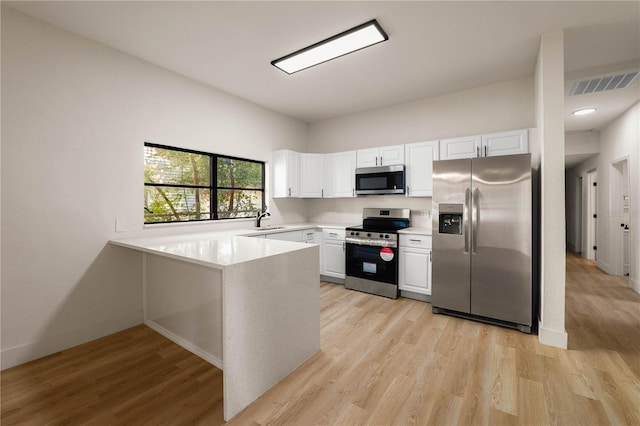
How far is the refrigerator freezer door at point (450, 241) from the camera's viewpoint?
3.06 m

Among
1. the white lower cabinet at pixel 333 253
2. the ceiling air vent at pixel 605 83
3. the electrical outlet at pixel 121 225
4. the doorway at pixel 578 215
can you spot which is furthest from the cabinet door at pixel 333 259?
the doorway at pixel 578 215

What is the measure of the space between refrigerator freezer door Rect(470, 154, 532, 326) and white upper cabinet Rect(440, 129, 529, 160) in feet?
2.21

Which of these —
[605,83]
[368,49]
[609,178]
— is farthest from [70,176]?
[609,178]

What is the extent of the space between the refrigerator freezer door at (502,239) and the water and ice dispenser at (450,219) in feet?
0.52

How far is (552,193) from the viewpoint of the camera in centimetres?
254

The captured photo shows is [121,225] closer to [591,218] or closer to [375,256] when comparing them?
[375,256]

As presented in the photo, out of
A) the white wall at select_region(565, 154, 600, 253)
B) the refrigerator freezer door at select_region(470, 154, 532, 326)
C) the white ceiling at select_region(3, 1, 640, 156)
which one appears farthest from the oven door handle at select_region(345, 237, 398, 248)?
the white wall at select_region(565, 154, 600, 253)

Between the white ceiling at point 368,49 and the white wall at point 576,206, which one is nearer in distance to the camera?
the white ceiling at point 368,49

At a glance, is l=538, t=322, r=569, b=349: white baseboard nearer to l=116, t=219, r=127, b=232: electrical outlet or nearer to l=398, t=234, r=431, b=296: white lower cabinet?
l=398, t=234, r=431, b=296: white lower cabinet

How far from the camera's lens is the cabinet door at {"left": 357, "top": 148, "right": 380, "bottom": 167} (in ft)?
14.1

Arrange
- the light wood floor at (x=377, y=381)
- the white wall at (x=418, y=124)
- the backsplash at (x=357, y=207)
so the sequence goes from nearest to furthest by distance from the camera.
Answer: the light wood floor at (x=377, y=381)
the white wall at (x=418, y=124)
the backsplash at (x=357, y=207)

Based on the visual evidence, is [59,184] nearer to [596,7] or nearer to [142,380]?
[142,380]

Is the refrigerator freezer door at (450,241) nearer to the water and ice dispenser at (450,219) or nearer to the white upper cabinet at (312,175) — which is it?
the water and ice dispenser at (450,219)

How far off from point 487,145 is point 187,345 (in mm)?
3896
